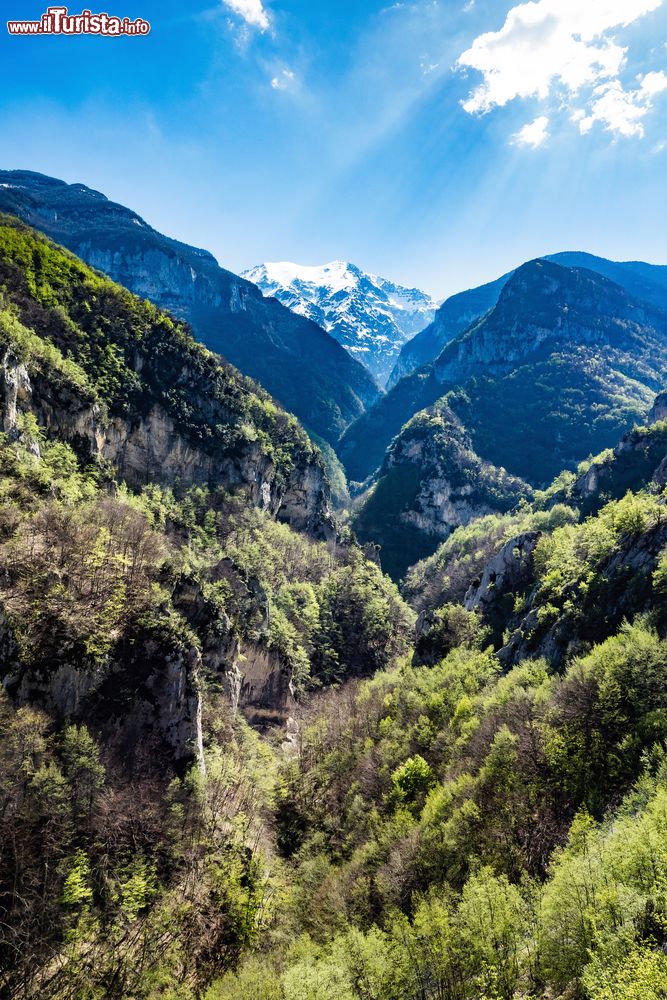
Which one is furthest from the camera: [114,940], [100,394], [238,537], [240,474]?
[240,474]

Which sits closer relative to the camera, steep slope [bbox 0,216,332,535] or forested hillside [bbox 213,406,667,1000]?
forested hillside [bbox 213,406,667,1000]

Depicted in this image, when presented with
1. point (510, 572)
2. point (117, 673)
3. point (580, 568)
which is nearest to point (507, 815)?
point (580, 568)

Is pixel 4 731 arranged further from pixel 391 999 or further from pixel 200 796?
pixel 391 999

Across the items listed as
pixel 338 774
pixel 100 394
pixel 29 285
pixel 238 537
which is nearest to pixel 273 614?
pixel 238 537

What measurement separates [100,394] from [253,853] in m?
75.0

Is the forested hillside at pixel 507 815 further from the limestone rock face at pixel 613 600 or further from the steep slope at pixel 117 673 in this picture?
the steep slope at pixel 117 673

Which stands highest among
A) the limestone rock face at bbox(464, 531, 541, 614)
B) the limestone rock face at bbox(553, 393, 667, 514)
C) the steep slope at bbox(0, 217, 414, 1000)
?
the limestone rock face at bbox(553, 393, 667, 514)

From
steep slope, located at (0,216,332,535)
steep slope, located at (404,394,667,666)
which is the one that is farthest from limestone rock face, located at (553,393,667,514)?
steep slope, located at (0,216,332,535)

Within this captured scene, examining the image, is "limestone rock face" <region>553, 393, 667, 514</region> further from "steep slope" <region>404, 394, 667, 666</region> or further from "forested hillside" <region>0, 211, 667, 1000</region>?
"forested hillside" <region>0, 211, 667, 1000</region>

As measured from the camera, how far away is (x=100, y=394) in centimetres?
8575

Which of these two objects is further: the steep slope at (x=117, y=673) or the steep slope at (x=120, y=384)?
the steep slope at (x=120, y=384)

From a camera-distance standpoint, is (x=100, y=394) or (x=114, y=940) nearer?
(x=114, y=940)

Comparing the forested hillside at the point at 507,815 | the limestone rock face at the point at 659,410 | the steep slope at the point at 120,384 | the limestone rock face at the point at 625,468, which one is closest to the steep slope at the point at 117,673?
the steep slope at the point at 120,384

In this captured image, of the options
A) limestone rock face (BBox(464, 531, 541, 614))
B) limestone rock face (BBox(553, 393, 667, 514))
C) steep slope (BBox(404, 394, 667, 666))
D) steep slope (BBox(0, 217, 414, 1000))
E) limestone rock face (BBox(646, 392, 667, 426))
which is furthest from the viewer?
limestone rock face (BBox(646, 392, 667, 426))
